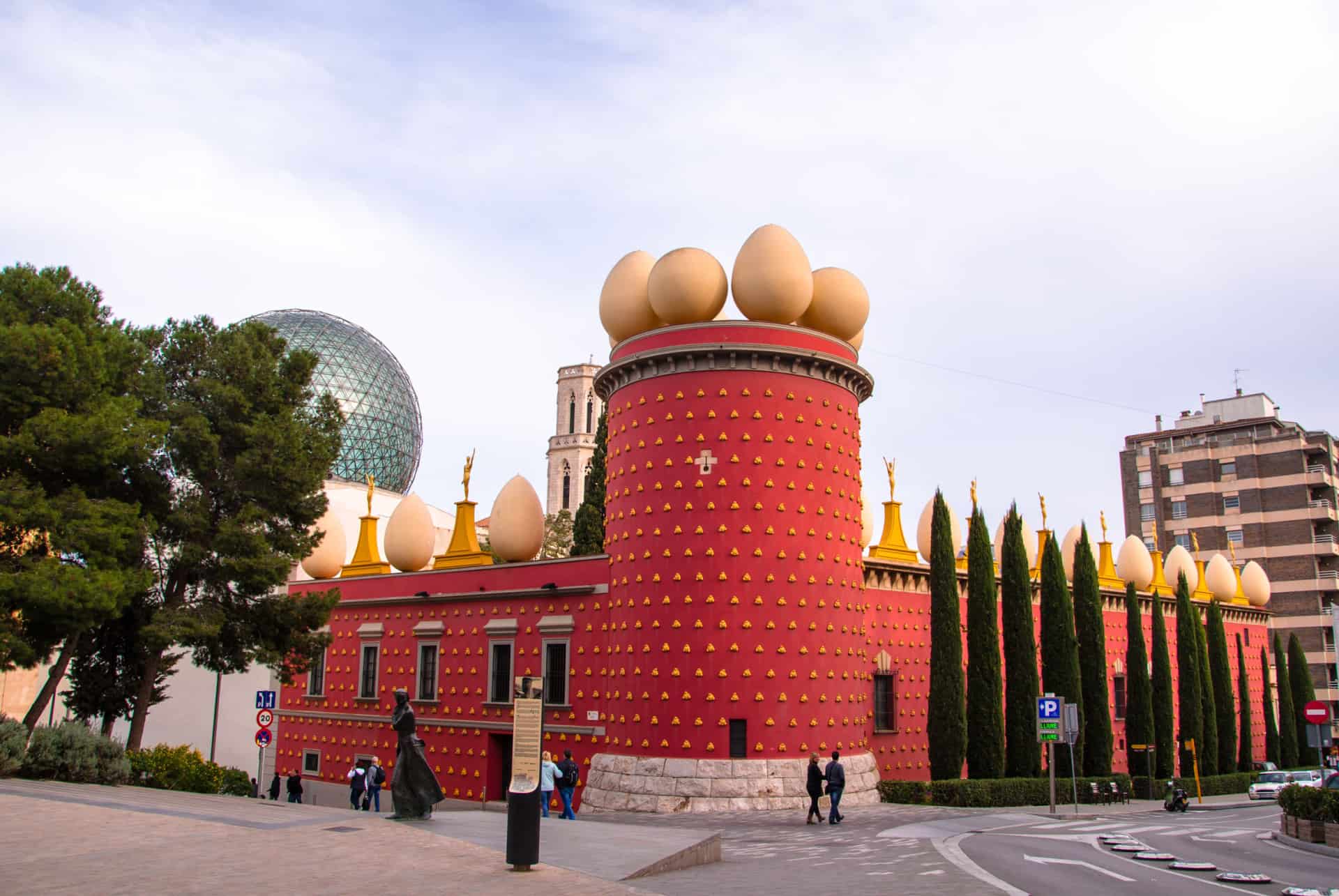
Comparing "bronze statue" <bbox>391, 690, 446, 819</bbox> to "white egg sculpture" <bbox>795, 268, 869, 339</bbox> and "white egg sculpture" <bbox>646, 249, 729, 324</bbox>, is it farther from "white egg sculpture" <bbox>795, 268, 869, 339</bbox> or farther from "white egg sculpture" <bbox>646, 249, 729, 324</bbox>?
"white egg sculpture" <bbox>795, 268, 869, 339</bbox>

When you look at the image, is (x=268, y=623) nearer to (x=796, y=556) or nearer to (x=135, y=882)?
(x=796, y=556)

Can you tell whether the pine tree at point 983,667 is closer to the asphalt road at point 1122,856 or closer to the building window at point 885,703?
the building window at point 885,703

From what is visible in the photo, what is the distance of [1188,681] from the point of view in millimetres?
39469

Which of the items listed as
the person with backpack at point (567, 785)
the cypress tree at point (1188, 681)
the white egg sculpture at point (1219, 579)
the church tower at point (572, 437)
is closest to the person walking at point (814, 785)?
the person with backpack at point (567, 785)

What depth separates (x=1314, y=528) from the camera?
2591 inches

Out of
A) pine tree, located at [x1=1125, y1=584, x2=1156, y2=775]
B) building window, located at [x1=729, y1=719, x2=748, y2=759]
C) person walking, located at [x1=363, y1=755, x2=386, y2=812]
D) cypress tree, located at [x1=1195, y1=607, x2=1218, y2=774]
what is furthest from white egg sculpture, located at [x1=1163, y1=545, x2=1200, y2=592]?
person walking, located at [x1=363, y1=755, x2=386, y2=812]

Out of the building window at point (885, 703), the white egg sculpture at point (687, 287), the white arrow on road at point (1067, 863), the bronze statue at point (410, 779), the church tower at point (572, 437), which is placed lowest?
the white arrow on road at point (1067, 863)

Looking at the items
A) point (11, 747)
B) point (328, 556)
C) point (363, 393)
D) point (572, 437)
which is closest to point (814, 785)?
point (11, 747)

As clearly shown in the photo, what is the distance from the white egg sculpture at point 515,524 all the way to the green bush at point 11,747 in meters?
13.6

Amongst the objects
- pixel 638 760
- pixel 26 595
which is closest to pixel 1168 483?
pixel 638 760

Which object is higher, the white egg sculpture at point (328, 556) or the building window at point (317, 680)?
the white egg sculpture at point (328, 556)

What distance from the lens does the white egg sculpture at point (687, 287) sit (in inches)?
1055

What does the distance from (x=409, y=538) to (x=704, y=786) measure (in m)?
15.4

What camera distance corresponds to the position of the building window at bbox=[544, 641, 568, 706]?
29.3 m
